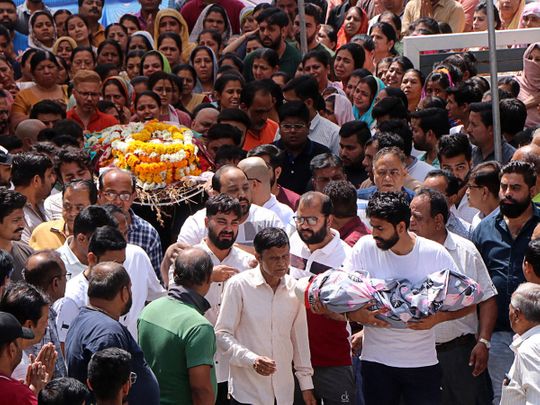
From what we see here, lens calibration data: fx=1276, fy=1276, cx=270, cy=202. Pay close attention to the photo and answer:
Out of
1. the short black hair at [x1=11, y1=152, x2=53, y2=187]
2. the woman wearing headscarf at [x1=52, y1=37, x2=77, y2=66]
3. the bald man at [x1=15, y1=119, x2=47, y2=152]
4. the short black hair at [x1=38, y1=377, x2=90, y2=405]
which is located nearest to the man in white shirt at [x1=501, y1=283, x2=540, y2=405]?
the short black hair at [x1=38, y1=377, x2=90, y2=405]

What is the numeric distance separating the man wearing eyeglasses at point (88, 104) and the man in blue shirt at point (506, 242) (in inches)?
183

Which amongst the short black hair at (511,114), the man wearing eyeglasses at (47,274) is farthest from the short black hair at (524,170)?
the man wearing eyeglasses at (47,274)

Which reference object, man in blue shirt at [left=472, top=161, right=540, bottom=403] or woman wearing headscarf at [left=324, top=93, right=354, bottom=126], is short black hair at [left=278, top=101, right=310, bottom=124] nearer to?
woman wearing headscarf at [left=324, top=93, right=354, bottom=126]

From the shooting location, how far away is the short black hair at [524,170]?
9.16 m

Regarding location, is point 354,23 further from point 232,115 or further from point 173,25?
point 232,115

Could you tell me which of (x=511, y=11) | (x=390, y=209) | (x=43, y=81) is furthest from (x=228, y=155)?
(x=511, y=11)

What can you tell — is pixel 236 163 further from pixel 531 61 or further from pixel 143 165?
pixel 531 61

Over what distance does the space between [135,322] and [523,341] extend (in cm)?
262

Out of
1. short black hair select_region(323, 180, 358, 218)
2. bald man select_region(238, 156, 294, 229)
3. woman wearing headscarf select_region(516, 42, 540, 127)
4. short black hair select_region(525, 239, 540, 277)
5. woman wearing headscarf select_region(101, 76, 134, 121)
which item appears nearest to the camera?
short black hair select_region(525, 239, 540, 277)

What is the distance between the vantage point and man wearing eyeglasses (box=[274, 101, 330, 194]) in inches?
454

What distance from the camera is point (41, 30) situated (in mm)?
15492

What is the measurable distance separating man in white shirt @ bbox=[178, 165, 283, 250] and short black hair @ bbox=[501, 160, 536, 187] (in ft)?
5.71

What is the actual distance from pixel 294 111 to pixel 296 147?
33cm

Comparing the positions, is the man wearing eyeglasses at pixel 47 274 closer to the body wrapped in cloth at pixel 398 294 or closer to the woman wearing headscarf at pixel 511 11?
the body wrapped in cloth at pixel 398 294
